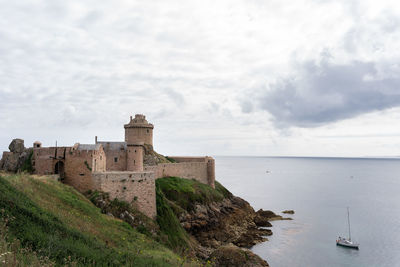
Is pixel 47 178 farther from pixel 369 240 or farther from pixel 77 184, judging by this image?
pixel 369 240

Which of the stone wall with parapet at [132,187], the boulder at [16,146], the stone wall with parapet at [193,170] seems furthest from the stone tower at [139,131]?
the stone wall with parapet at [132,187]

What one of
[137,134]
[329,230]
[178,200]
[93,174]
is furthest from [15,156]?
[329,230]

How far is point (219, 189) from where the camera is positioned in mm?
57281

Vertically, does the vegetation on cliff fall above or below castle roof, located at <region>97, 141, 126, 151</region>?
below

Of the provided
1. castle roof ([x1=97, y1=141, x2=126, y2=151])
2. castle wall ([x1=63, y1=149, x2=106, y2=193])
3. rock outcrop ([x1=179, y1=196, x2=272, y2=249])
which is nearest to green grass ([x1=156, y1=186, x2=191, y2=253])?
rock outcrop ([x1=179, y1=196, x2=272, y2=249])

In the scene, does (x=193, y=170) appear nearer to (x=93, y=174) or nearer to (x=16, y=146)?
(x=93, y=174)

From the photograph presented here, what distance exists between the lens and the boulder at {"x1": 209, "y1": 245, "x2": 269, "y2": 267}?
744 inches

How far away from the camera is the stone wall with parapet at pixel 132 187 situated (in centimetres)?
2697

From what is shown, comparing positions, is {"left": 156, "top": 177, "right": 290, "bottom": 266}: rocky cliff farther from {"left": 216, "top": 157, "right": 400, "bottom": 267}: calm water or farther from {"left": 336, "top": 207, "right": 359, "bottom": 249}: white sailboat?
{"left": 336, "top": 207, "right": 359, "bottom": 249}: white sailboat

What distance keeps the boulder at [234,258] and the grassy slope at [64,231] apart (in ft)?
16.6

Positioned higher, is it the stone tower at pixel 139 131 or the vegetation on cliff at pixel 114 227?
the stone tower at pixel 139 131

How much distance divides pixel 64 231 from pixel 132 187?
15728 millimetres

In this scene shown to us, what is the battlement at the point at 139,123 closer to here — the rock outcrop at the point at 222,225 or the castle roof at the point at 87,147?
the rock outcrop at the point at 222,225

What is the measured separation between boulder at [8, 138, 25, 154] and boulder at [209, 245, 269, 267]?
25846 mm
